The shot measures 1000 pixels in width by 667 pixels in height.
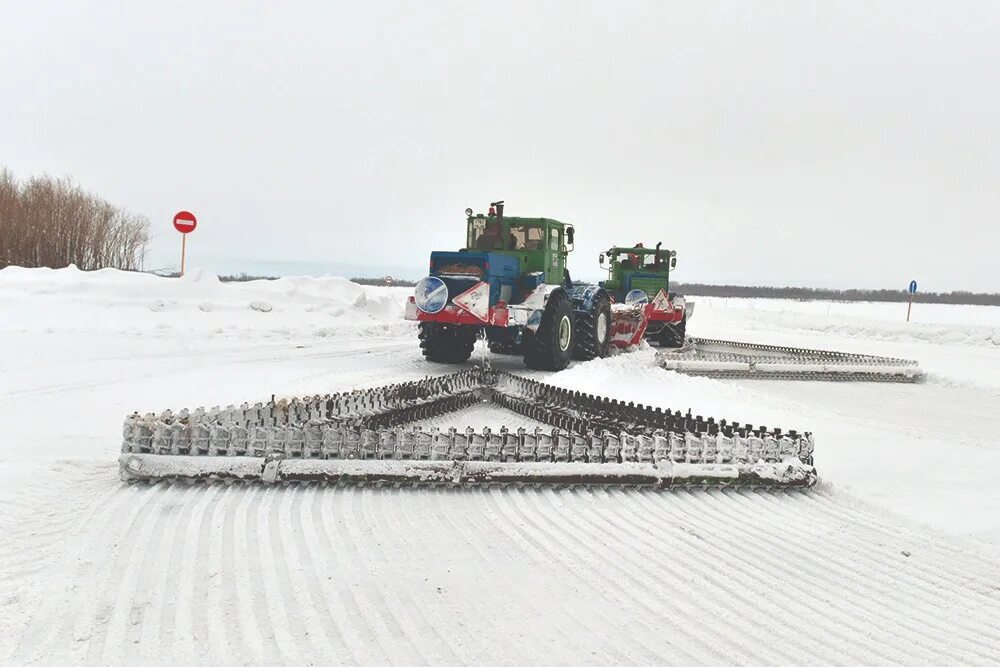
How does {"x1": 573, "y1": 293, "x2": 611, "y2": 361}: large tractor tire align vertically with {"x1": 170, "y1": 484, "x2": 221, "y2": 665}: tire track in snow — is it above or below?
above

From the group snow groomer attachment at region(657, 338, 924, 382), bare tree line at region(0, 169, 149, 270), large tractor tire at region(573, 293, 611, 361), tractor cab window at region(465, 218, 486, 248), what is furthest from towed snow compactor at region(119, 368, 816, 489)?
bare tree line at region(0, 169, 149, 270)

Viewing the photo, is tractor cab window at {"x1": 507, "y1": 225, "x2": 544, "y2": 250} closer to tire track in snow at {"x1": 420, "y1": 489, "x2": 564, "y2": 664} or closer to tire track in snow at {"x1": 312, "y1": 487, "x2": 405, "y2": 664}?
tire track in snow at {"x1": 420, "y1": 489, "x2": 564, "y2": 664}

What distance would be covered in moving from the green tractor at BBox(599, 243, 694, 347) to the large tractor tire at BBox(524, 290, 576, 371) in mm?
5363

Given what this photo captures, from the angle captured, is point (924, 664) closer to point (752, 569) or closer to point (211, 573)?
point (752, 569)

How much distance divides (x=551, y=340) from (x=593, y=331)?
5.71 ft

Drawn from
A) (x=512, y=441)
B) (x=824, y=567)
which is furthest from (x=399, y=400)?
(x=824, y=567)

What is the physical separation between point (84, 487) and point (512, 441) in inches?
95.3

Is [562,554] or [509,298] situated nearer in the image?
[562,554]

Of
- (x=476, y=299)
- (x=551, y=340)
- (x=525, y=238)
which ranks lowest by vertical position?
(x=551, y=340)

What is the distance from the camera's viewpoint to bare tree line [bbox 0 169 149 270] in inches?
883

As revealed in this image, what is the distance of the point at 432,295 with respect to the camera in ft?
31.5

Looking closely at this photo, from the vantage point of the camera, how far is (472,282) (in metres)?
9.66

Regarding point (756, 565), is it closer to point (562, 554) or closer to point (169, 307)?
point (562, 554)

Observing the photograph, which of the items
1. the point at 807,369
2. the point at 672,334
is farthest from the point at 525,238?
the point at 672,334
